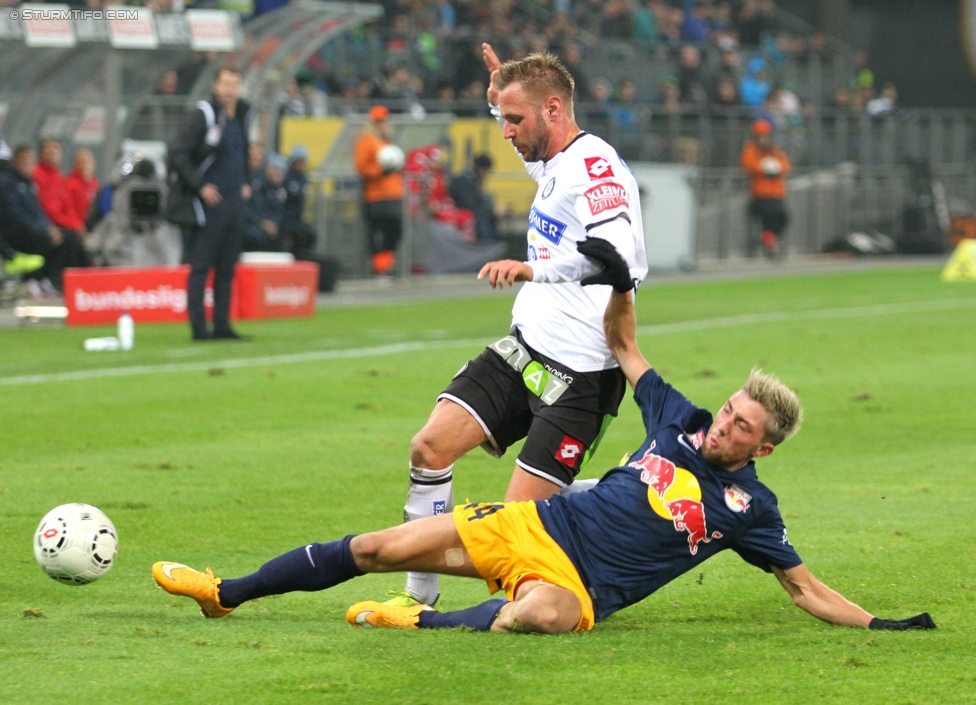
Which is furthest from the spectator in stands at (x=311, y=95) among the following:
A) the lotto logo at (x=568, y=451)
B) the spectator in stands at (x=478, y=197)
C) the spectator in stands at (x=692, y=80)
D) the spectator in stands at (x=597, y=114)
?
the lotto logo at (x=568, y=451)

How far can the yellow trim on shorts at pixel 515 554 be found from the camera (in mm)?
5273

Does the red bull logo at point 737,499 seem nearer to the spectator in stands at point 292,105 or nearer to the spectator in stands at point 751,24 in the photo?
the spectator in stands at point 292,105

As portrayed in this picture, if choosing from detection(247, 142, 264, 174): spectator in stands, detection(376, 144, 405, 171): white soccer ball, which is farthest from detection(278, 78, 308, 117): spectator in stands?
detection(247, 142, 264, 174): spectator in stands

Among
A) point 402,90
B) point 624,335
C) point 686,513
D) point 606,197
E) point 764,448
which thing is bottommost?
point 686,513

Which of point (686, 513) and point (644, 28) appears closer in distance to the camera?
point (686, 513)

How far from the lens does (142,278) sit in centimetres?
1616

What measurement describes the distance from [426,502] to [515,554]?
0.69m

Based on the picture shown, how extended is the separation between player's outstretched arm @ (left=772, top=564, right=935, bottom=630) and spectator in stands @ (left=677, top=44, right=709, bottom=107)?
26.6 metres

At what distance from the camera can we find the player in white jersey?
5.73 m

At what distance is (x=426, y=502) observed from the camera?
5871mm

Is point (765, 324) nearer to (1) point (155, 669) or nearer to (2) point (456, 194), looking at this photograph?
(2) point (456, 194)

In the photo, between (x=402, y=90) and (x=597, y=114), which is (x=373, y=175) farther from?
(x=597, y=114)

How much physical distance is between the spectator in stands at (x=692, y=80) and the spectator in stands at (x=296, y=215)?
1302cm

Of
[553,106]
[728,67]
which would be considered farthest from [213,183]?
[728,67]
